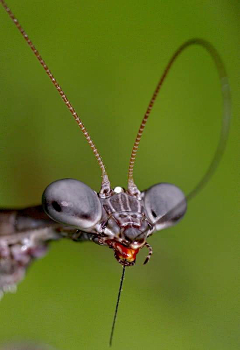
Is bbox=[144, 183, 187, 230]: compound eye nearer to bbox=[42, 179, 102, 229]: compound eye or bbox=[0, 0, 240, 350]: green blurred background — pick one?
bbox=[42, 179, 102, 229]: compound eye

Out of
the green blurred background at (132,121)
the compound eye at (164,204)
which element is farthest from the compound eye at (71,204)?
the green blurred background at (132,121)

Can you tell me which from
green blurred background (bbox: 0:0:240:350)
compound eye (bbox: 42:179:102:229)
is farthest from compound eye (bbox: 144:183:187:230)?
green blurred background (bbox: 0:0:240:350)

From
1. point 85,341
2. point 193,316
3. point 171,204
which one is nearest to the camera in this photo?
point 171,204

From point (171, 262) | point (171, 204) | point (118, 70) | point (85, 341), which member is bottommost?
point (85, 341)

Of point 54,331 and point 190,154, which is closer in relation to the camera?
point 54,331

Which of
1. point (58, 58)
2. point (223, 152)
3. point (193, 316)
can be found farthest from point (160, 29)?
point (193, 316)

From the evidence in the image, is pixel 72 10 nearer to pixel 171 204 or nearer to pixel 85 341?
pixel 171 204

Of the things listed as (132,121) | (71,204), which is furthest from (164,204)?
(132,121)

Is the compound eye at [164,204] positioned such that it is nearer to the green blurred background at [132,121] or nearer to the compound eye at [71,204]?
the compound eye at [71,204]
